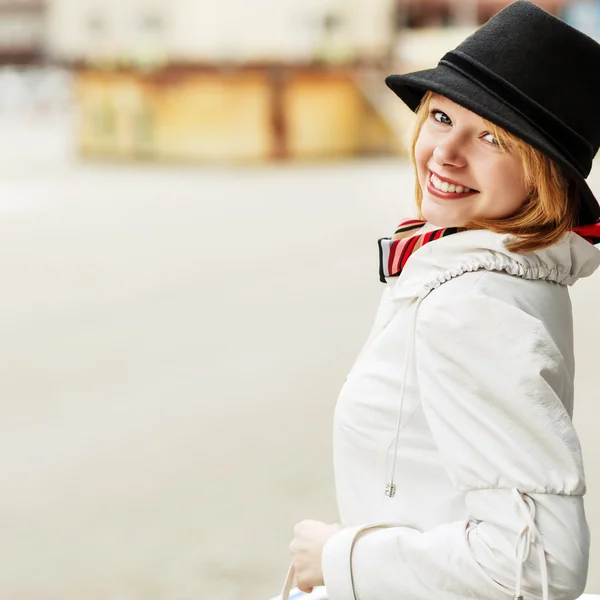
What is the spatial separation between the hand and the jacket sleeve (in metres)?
0.15

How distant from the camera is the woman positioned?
3.61ft

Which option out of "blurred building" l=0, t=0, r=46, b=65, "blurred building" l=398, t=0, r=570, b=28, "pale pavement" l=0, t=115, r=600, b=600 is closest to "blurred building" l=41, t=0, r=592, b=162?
"blurred building" l=398, t=0, r=570, b=28

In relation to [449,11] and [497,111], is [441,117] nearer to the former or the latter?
[497,111]

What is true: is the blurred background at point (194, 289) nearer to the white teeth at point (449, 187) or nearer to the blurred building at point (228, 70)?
the blurred building at point (228, 70)

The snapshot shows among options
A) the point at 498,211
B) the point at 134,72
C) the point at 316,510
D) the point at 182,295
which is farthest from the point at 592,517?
the point at 134,72

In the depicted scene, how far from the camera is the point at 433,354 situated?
114cm

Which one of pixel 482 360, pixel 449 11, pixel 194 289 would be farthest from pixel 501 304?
pixel 449 11

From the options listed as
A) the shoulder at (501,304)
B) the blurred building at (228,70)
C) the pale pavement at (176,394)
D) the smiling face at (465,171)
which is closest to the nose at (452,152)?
the smiling face at (465,171)

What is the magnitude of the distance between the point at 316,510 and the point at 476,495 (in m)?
2.13

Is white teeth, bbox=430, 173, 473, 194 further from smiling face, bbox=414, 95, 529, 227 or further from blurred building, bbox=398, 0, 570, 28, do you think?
blurred building, bbox=398, 0, 570, 28

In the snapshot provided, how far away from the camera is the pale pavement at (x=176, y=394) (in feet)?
9.68

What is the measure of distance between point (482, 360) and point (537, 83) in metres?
0.31

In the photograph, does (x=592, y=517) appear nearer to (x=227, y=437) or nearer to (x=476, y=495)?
(x=227, y=437)

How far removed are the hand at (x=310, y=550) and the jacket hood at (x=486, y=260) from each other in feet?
0.97
